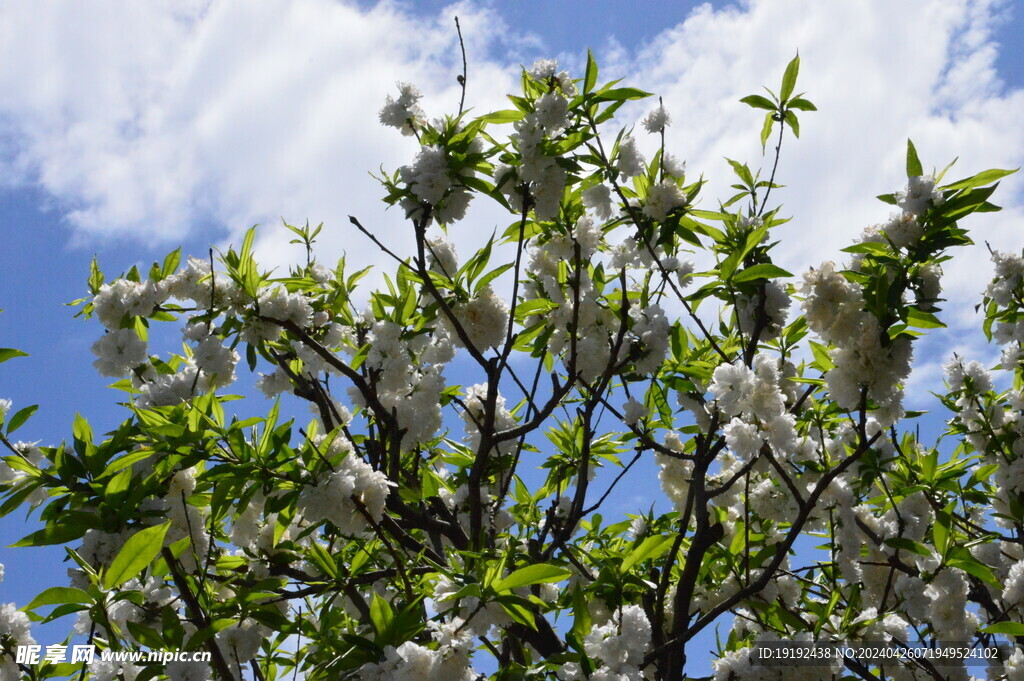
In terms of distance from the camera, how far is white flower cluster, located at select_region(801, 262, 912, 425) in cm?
250

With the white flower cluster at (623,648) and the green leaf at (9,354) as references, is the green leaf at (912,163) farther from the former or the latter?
the green leaf at (9,354)

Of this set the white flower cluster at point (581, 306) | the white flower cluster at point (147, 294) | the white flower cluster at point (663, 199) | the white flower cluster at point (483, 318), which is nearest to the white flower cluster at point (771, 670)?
the white flower cluster at point (581, 306)

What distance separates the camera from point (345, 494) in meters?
2.30

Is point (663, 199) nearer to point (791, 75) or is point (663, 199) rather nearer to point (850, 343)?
point (791, 75)

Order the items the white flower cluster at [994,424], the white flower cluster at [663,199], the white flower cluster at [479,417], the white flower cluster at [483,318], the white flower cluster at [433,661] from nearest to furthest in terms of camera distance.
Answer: the white flower cluster at [433,661], the white flower cluster at [483,318], the white flower cluster at [663,199], the white flower cluster at [479,417], the white flower cluster at [994,424]

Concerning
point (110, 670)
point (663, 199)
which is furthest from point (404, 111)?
point (110, 670)

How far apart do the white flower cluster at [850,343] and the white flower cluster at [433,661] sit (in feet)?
4.75

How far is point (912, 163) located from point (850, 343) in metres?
0.65

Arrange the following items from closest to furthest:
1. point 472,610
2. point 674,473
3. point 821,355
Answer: point 472,610, point 821,355, point 674,473

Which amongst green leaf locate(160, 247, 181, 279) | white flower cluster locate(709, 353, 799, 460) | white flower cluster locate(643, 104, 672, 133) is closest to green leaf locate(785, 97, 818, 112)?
white flower cluster locate(643, 104, 672, 133)

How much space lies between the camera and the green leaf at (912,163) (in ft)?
8.61

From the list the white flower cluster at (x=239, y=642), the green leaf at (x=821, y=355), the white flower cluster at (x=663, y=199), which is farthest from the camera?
the white flower cluster at (x=663, y=199)

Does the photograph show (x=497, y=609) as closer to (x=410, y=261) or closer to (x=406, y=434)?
(x=406, y=434)

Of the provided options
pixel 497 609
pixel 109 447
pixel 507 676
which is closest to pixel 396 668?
pixel 497 609
